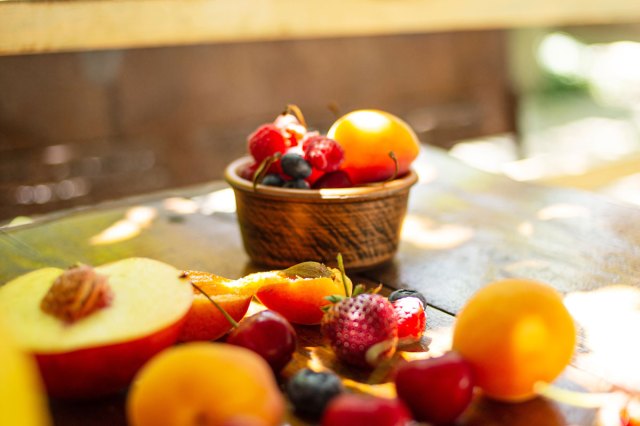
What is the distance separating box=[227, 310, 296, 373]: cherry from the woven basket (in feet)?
0.98

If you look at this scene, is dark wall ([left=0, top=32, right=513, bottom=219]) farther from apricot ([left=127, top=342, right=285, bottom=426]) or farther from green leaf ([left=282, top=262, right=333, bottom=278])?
apricot ([left=127, top=342, right=285, bottom=426])

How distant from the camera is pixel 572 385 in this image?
69cm

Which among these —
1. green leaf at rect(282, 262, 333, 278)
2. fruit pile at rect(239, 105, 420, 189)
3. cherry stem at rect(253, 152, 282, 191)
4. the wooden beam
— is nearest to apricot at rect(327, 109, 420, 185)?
fruit pile at rect(239, 105, 420, 189)

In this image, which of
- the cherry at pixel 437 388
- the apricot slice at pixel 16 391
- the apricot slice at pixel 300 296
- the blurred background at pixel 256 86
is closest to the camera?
the apricot slice at pixel 16 391

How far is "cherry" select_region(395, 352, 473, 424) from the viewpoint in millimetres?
580

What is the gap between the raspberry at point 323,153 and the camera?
3.17 ft

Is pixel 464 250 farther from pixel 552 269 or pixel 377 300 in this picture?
pixel 377 300

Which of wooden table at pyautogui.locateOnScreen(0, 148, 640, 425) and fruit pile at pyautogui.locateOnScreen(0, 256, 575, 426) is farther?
wooden table at pyautogui.locateOnScreen(0, 148, 640, 425)

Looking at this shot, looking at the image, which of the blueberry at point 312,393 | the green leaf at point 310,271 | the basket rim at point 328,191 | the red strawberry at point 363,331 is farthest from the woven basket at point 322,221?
the blueberry at point 312,393

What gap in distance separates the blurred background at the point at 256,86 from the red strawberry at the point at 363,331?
1083 mm

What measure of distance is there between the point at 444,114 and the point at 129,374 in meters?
3.64

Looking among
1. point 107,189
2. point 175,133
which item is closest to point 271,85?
point 175,133

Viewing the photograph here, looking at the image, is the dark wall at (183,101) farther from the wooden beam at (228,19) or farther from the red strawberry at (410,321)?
the red strawberry at (410,321)

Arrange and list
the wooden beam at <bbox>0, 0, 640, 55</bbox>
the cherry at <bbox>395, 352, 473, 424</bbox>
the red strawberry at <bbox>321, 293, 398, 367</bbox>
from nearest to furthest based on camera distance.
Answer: the cherry at <bbox>395, 352, 473, 424</bbox>
the red strawberry at <bbox>321, 293, 398, 367</bbox>
the wooden beam at <bbox>0, 0, 640, 55</bbox>
